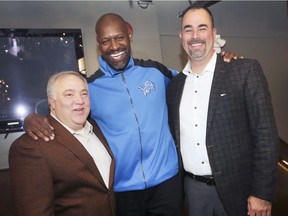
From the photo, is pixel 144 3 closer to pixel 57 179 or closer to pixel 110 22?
pixel 110 22

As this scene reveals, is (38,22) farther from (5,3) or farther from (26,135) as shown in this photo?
(26,135)

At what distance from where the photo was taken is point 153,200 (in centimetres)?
200

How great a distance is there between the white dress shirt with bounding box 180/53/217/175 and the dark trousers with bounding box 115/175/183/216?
19 centimetres

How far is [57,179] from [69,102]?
1.41ft

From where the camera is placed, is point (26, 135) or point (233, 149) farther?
point (233, 149)

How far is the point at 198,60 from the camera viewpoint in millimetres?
1927

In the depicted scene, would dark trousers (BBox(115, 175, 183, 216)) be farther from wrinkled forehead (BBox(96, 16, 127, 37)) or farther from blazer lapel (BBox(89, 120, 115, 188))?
wrinkled forehead (BBox(96, 16, 127, 37))

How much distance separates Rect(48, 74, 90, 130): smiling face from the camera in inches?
64.7

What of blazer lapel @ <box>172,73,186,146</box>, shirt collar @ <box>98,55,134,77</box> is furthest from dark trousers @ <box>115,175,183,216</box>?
shirt collar @ <box>98,55,134,77</box>

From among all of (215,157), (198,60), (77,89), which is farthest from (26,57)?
(215,157)

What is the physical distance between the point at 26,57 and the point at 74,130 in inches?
92.8

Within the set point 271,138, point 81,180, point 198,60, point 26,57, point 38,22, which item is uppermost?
point 38,22

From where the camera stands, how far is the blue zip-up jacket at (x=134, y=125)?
1.92m

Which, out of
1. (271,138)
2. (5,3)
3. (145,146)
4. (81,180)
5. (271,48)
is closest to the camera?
(81,180)
